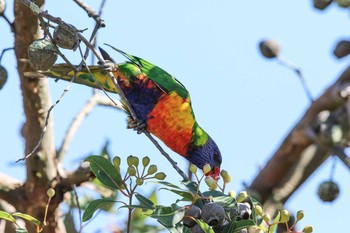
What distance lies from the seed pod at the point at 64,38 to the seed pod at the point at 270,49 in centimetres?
92

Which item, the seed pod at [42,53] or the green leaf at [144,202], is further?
the seed pod at [42,53]

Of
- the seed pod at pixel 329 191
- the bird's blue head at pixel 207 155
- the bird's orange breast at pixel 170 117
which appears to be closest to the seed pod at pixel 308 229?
the seed pod at pixel 329 191

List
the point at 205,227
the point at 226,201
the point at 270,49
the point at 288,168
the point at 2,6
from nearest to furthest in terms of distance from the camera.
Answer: the point at 205,227, the point at 226,201, the point at 2,6, the point at 270,49, the point at 288,168

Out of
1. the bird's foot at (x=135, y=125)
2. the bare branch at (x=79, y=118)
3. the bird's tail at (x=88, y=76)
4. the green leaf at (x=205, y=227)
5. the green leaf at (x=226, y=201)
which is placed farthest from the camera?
the bare branch at (x=79, y=118)

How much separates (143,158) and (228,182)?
0.26 m

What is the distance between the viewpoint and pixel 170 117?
3.69 metres

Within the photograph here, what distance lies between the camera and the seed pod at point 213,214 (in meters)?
2.31

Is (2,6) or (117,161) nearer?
(117,161)

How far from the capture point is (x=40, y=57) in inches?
101

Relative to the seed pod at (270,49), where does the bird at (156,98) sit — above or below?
below

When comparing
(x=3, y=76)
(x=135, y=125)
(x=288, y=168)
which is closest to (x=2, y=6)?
(x=3, y=76)

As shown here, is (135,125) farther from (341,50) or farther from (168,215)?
(168,215)

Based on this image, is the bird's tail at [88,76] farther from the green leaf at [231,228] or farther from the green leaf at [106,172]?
the green leaf at [231,228]

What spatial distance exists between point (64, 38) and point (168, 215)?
64 centimetres
